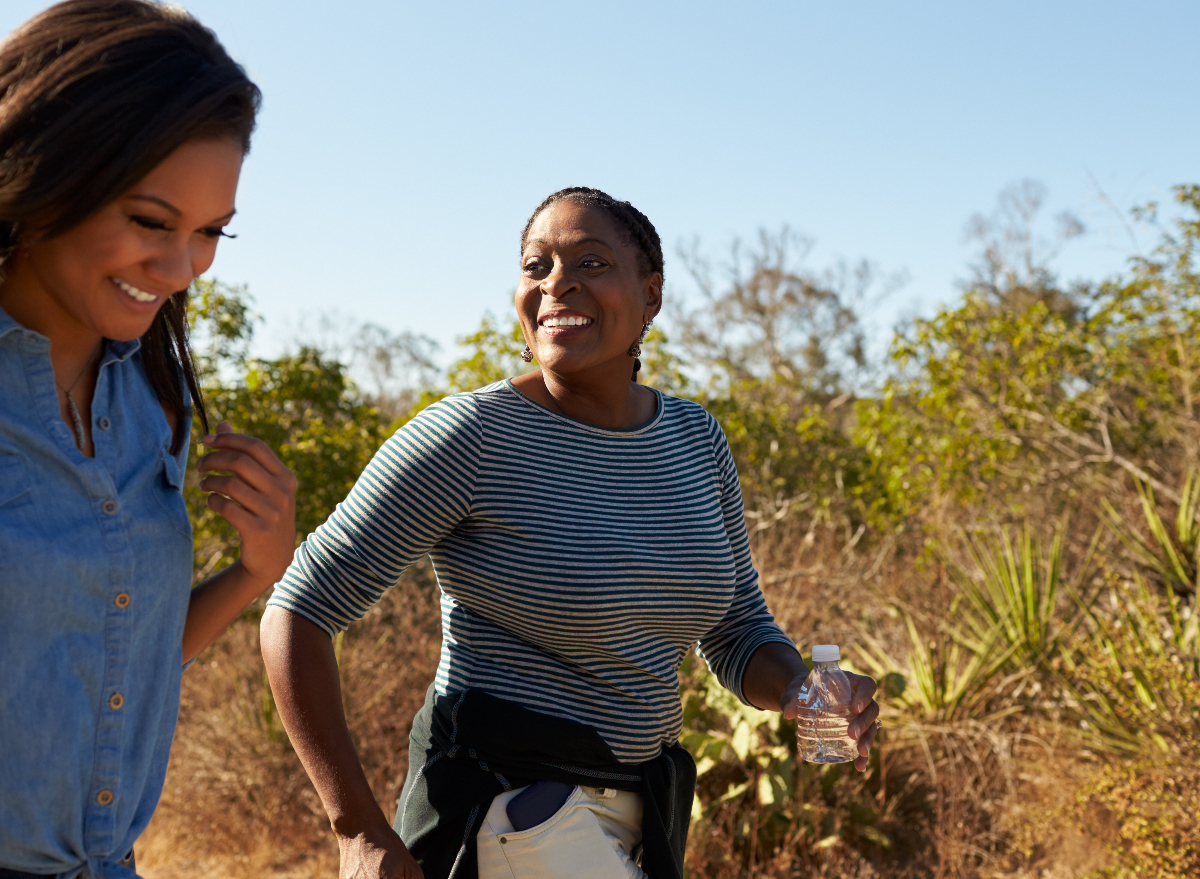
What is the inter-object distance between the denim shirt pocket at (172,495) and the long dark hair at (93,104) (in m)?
0.32

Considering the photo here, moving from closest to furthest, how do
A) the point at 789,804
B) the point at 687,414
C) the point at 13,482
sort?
the point at 13,482 < the point at 687,414 < the point at 789,804

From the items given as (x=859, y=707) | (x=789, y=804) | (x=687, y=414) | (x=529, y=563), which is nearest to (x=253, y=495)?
(x=529, y=563)

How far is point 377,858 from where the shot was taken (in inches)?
67.9

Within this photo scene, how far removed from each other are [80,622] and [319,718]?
60 centimetres

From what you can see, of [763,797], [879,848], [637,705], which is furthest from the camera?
[879,848]

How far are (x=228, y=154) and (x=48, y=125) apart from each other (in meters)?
0.22

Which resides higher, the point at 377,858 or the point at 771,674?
the point at 771,674

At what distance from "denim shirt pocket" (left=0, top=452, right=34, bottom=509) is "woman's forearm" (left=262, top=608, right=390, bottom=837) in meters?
0.65

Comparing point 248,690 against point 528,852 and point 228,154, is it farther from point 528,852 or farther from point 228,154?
point 228,154

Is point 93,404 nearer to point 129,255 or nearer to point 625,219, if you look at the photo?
point 129,255

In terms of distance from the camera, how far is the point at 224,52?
144cm

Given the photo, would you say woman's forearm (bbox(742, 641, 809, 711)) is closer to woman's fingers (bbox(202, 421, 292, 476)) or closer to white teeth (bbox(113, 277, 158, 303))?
woman's fingers (bbox(202, 421, 292, 476))

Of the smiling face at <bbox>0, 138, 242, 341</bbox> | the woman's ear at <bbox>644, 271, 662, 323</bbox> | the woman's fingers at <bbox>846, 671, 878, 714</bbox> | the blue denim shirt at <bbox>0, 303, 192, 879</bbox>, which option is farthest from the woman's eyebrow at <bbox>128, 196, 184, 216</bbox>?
the woman's fingers at <bbox>846, 671, 878, 714</bbox>

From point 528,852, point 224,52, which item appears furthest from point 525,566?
point 224,52
